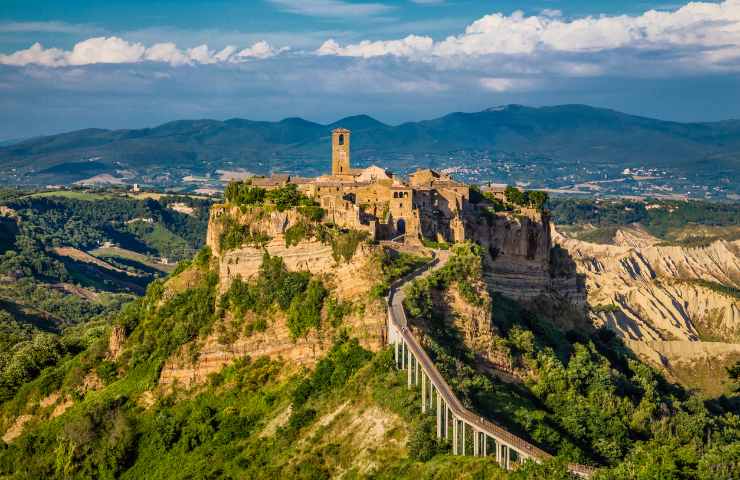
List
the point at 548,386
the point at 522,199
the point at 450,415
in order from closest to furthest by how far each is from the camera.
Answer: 1. the point at 450,415
2. the point at 548,386
3. the point at 522,199

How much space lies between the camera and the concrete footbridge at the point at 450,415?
36344 mm

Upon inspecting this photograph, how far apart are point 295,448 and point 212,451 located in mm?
6769

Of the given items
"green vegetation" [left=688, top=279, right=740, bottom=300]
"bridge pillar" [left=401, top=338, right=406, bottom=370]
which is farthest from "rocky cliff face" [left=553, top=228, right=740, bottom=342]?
"bridge pillar" [left=401, top=338, right=406, bottom=370]

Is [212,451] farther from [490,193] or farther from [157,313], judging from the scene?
[490,193]

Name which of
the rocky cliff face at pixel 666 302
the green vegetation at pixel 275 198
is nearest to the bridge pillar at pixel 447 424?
the green vegetation at pixel 275 198

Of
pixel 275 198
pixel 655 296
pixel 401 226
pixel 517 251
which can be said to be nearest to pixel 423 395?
pixel 401 226

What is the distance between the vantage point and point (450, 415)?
131ft

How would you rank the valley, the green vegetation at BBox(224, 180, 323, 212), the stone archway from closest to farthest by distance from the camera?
the valley → the green vegetation at BBox(224, 180, 323, 212) → the stone archway

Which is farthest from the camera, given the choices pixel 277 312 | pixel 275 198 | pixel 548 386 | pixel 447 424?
pixel 275 198

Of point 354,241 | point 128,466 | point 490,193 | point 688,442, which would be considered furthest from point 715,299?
point 128,466

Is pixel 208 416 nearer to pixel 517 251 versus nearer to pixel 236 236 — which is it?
pixel 236 236

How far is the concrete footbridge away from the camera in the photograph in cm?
A: 3634

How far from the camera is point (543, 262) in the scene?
6838cm

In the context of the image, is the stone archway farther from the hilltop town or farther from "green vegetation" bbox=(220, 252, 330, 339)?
"green vegetation" bbox=(220, 252, 330, 339)
